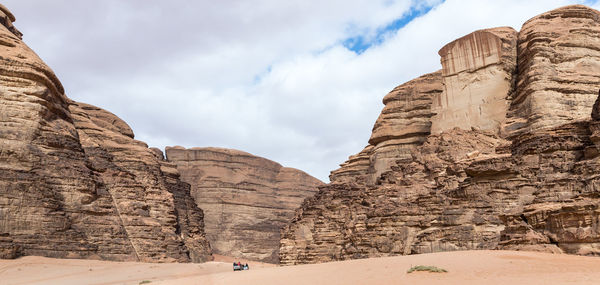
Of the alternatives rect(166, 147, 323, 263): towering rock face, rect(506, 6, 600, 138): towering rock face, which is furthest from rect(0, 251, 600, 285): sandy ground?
rect(166, 147, 323, 263): towering rock face

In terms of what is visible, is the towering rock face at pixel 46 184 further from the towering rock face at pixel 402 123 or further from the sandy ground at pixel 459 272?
the towering rock face at pixel 402 123

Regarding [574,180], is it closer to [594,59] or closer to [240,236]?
[594,59]

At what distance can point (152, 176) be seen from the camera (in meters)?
49.0

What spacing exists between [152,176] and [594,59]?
111ft

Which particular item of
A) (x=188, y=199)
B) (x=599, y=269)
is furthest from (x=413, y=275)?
(x=188, y=199)

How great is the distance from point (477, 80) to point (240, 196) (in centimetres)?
5882

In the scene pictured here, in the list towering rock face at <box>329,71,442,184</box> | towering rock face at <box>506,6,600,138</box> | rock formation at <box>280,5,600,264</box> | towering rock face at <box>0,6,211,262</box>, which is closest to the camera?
rock formation at <box>280,5,600,264</box>

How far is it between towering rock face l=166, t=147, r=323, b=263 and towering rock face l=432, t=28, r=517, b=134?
45.4m

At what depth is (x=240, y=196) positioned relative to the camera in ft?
315

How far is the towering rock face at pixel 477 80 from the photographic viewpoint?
42.0 m

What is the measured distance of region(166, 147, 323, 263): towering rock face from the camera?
8875 centimetres

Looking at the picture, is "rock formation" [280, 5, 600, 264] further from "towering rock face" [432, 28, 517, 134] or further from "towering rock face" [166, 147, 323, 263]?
"towering rock face" [166, 147, 323, 263]

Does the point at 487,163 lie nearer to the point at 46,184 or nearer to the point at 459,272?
the point at 459,272

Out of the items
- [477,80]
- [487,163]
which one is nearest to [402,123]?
[477,80]
